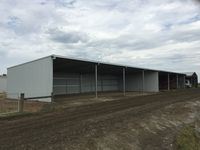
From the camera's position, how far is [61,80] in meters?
34.5

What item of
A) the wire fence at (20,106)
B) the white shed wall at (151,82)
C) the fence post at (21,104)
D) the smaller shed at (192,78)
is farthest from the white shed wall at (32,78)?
the smaller shed at (192,78)

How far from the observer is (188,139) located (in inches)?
372

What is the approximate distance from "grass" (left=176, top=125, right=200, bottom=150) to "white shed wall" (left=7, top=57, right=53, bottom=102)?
12797mm

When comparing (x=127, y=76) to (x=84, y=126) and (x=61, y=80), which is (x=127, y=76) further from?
(x=84, y=126)

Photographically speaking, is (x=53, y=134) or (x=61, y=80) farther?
(x=61, y=80)

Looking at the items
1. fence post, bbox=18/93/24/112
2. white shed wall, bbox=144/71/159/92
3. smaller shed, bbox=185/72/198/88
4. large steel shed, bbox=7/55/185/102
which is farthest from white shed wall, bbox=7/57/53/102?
smaller shed, bbox=185/72/198/88

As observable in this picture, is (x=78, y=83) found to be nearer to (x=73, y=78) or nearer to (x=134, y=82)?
(x=73, y=78)

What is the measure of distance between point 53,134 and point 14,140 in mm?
1232

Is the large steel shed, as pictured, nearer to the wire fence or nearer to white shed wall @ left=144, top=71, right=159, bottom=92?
white shed wall @ left=144, top=71, right=159, bottom=92

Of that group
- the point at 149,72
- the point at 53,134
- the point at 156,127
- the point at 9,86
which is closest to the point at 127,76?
the point at 149,72

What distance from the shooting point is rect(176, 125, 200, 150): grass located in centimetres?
878

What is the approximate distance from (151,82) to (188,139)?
31.0m

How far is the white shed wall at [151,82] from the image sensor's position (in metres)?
→ 39.2

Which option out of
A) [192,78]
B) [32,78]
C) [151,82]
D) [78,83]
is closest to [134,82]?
[151,82]
